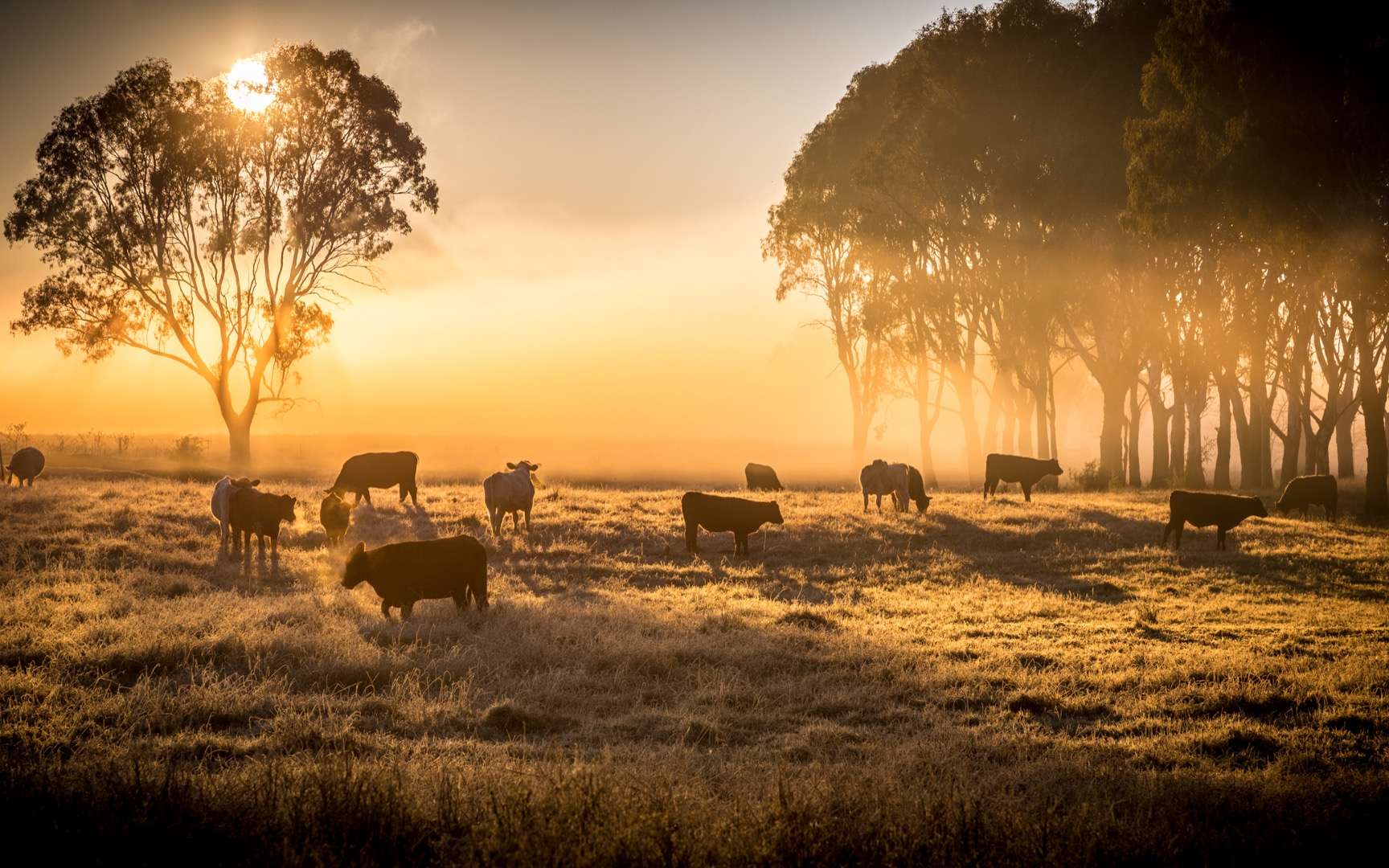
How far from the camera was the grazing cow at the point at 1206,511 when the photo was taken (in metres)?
21.2

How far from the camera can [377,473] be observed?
88.5ft

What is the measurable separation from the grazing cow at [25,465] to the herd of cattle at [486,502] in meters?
0.03

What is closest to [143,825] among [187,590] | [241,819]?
[241,819]

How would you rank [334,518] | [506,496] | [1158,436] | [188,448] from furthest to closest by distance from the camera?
[188,448] < [1158,436] < [506,496] < [334,518]

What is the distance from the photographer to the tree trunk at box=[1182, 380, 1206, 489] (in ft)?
116

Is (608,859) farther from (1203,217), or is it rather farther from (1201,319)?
(1201,319)

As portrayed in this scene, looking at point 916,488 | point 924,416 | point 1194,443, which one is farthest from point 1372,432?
point 924,416

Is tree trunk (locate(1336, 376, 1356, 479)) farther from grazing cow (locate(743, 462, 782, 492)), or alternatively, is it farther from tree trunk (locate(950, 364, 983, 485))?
grazing cow (locate(743, 462, 782, 492))

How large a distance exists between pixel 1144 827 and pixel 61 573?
60.2ft

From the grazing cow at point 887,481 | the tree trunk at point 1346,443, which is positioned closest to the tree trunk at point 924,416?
the tree trunk at point 1346,443

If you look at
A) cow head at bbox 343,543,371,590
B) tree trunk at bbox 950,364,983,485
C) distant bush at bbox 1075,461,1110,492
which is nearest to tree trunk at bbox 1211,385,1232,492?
distant bush at bbox 1075,461,1110,492

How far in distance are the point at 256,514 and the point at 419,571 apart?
7329mm

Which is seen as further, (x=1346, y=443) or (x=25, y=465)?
(x=1346, y=443)

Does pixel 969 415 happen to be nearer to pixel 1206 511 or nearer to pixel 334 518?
pixel 1206 511
